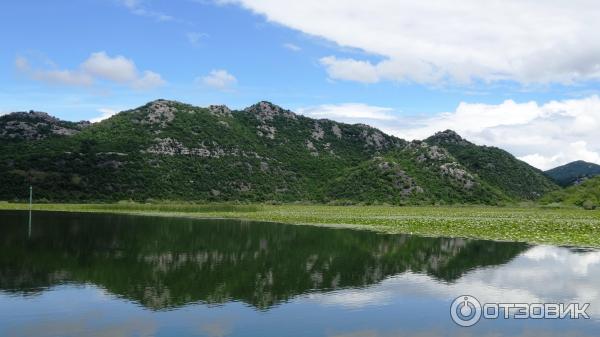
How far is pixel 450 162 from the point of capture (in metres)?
163

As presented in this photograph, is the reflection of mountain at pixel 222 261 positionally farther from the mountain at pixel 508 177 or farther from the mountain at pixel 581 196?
the mountain at pixel 508 177

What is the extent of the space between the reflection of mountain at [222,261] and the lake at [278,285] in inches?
3.8

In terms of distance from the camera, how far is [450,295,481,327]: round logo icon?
18522mm

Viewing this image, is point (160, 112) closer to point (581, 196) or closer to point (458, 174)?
point (458, 174)

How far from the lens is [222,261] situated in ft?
105

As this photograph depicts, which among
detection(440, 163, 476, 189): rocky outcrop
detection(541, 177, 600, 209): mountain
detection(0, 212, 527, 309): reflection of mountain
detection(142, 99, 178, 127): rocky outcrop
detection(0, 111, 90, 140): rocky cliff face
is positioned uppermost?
detection(142, 99, 178, 127): rocky outcrop

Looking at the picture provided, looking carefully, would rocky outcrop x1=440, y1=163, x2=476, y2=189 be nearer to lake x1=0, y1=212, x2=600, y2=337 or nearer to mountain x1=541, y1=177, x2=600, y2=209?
mountain x1=541, y1=177, x2=600, y2=209

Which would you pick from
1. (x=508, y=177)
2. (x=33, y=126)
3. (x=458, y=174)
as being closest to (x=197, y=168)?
(x=33, y=126)

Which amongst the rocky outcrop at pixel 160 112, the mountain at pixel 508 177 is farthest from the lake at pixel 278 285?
the mountain at pixel 508 177

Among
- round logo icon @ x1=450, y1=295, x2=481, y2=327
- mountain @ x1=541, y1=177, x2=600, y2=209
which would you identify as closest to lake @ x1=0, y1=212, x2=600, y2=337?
round logo icon @ x1=450, y1=295, x2=481, y2=327

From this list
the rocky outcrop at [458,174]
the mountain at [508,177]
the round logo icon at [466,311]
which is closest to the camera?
the round logo icon at [466,311]

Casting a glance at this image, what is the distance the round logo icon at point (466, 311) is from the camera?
18522 millimetres

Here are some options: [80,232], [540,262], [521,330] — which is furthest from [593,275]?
[80,232]

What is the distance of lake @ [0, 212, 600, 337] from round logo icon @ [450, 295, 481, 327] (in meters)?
0.37
